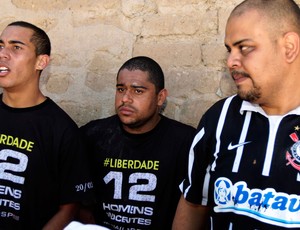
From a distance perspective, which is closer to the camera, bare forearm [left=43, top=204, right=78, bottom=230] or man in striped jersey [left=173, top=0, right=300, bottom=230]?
man in striped jersey [left=173, top=0, right=300, bottom=230]

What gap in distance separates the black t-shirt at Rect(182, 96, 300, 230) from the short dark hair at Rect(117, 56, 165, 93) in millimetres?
895

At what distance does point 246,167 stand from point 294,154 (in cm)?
20

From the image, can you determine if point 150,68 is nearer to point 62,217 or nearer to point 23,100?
point 23,100

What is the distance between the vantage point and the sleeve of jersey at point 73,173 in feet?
8.46

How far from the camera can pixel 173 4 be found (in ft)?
10.5

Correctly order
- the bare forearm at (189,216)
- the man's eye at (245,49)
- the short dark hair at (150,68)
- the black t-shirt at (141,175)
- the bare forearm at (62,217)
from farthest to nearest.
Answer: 1. the short dark hair at (150,68)
2. the black t-shirt at (141,175)
3. the bare forearm at (62,217)
4. the bare forearm at (189,216)
5. the man's eye at (245,49)

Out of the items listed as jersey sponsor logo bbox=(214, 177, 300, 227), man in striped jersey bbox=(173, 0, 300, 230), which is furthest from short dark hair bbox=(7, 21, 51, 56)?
jersey sponsor logo bbox=(214, 177, 300, 227)

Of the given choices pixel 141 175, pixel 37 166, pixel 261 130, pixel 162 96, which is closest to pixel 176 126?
pixel 162 96

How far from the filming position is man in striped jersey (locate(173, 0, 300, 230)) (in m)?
1.88

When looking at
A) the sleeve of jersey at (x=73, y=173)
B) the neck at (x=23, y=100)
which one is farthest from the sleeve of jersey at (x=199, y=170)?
the neck at (x=23, y=100)

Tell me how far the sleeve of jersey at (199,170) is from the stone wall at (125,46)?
36.1 inches

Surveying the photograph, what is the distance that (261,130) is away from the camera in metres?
2.00

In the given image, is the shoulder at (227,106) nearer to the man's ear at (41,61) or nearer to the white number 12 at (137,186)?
the white number 12 at (137,186)

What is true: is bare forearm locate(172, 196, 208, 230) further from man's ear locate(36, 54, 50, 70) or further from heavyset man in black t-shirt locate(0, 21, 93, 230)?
man's ear locate(36, 54, 50, 70)
